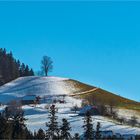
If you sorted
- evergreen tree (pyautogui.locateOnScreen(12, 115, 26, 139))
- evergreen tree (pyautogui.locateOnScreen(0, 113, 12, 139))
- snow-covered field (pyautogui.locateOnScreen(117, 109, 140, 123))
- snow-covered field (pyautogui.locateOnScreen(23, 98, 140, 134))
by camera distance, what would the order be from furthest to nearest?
snow-covered field (pyautogui.locateOnScreen(117, 109, 140, 123)), snow-covered field (pyautogui.locateOnScreen(23, 98, 140, 134)), evergreen tree (pyautogui.locateOnScreen(12, 115, 26, 139)), evergreen tree (pyautogui.locateOnScreen(0, 113, 12, 139))

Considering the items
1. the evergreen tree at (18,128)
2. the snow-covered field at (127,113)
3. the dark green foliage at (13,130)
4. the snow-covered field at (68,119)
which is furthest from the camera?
the snow-covered field at (127,113)

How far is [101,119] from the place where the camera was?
521ft

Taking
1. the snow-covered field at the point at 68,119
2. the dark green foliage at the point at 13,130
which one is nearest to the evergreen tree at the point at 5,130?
the dark green foliage at the point at 13,130

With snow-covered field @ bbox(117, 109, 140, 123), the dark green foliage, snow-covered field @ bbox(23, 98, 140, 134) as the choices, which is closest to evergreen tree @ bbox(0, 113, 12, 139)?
the dark green foliage

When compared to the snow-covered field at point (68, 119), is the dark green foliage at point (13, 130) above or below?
below

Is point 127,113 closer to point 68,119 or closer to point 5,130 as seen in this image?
point 68,119

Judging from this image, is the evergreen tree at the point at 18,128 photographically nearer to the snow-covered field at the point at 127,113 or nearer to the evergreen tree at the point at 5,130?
the evergreen tree at the point at 5,130

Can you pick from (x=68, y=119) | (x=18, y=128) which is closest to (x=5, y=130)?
(x=18, y=128)

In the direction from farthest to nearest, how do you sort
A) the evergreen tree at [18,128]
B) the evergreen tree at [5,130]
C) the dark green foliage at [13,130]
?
the evergreen tree at [18,128]
the dark green foliage at [13,130]
the evergreen tree at [5,130]

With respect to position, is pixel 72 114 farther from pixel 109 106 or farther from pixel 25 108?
pixel 109 106

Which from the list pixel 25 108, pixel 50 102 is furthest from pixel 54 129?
pixel 50 102

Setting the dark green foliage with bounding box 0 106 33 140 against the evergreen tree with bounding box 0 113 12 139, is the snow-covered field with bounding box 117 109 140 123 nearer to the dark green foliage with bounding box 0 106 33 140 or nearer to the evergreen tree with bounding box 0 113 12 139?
Result: the dark green foliage with bounding box 0 106 33 140

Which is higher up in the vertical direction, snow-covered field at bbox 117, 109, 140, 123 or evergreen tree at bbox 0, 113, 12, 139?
snow-covered field at bbox 117, 109, 140, 123

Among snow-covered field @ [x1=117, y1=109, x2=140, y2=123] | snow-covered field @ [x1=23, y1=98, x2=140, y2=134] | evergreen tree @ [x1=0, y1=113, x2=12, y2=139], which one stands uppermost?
snow-covered field @ [x1=117, y1=109, x2=140, y2=123]
